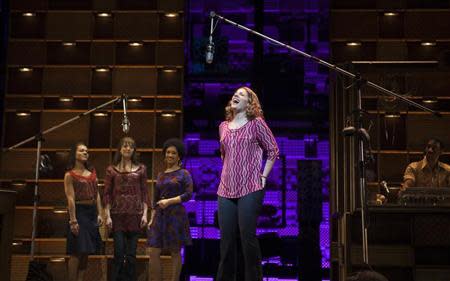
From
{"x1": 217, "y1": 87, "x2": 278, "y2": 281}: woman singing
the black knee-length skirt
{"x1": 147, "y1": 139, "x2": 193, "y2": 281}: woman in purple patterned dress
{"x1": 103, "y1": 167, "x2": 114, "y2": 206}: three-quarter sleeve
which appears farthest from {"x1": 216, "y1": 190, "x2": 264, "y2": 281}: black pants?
the black knee-length skirt

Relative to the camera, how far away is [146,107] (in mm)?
7602

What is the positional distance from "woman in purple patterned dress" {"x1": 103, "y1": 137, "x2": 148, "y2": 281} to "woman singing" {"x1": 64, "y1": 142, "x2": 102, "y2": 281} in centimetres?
20

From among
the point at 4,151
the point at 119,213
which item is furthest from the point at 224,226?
the point at 4,151

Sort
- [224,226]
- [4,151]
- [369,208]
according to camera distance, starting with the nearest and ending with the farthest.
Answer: [224,226] < [369,208] < [4,151]

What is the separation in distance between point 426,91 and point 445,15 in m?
1.33

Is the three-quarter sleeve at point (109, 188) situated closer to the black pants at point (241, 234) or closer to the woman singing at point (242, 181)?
the woman singing at point (242, 181)

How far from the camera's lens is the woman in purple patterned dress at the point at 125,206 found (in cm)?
543

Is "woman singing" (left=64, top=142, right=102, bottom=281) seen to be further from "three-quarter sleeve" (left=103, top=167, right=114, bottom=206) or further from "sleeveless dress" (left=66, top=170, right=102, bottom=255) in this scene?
"three-quarter sleeve" (left=103, top=167, right=114, bottom=206)

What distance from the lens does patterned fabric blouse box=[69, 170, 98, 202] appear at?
18.3 feet

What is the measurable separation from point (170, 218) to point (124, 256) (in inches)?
19.6

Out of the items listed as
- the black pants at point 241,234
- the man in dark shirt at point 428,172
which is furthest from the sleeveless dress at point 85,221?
the man in dark shirt at point 428,172

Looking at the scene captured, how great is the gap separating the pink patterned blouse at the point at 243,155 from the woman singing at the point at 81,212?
Answer: 2.03 m

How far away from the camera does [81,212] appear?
5.60 metres

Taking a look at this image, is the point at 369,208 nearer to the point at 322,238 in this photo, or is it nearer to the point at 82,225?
the point at 82,225
